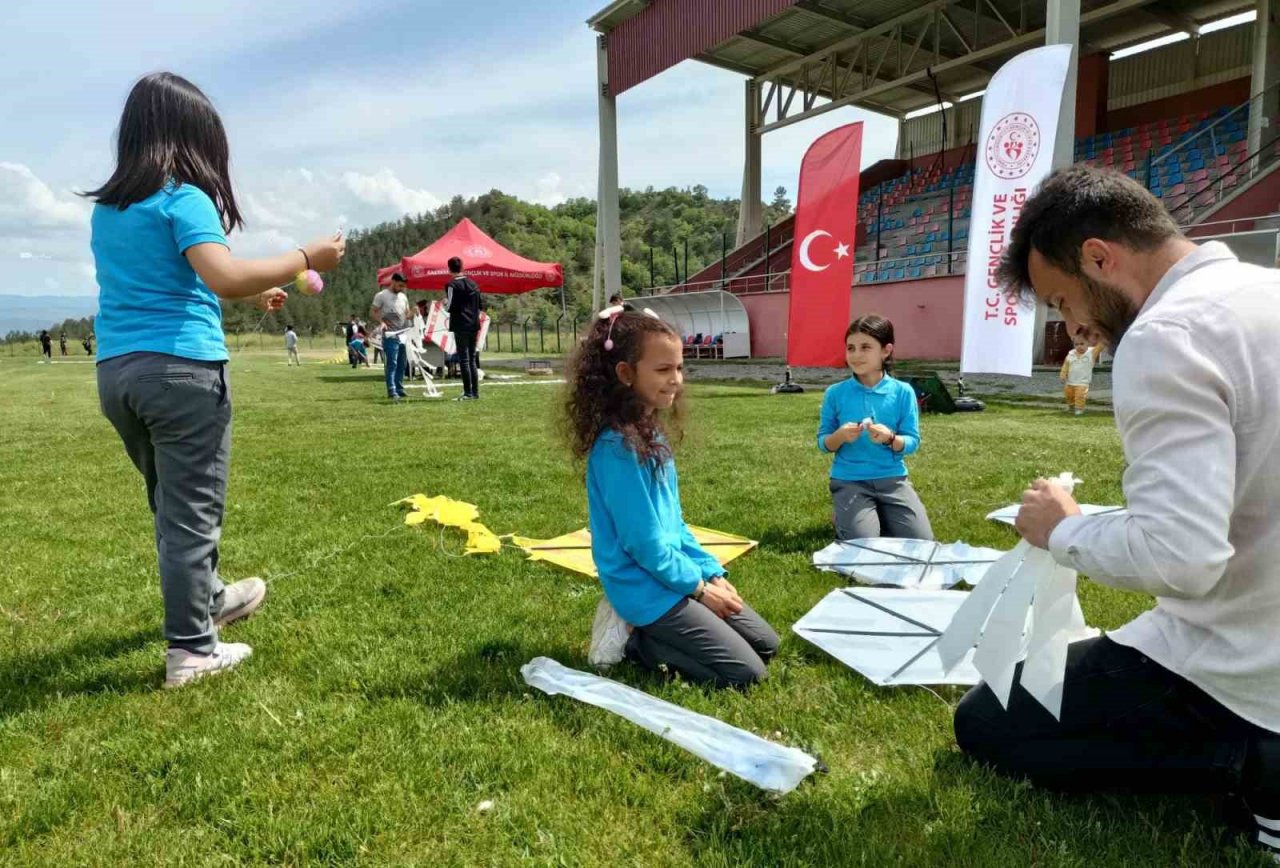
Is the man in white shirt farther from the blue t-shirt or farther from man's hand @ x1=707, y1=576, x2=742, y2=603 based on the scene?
the blue t-shirt

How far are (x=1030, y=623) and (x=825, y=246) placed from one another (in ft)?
30.9

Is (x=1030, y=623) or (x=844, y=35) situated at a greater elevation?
(x=844, y=35)

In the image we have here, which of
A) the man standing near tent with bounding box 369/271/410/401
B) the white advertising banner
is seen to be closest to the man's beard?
the white advertising banner

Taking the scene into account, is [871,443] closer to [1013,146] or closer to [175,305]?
[175,305]

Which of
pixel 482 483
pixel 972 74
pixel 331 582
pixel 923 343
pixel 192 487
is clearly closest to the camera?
pixel 192 487

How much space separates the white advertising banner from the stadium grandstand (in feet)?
21.4

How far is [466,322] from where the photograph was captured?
10.8 metres

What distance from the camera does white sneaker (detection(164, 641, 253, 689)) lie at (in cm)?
248

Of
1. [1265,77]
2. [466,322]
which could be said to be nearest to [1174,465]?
[466,322]

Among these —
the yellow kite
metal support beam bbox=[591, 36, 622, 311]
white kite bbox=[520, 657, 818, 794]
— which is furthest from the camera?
metal support beam bbox=[591, 36, 622, 311]

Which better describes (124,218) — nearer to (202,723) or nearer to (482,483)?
(202,723)

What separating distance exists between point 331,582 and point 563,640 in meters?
1.27

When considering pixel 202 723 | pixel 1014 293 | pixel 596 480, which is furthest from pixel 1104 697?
pixel 202 723

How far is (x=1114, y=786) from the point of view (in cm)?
182
